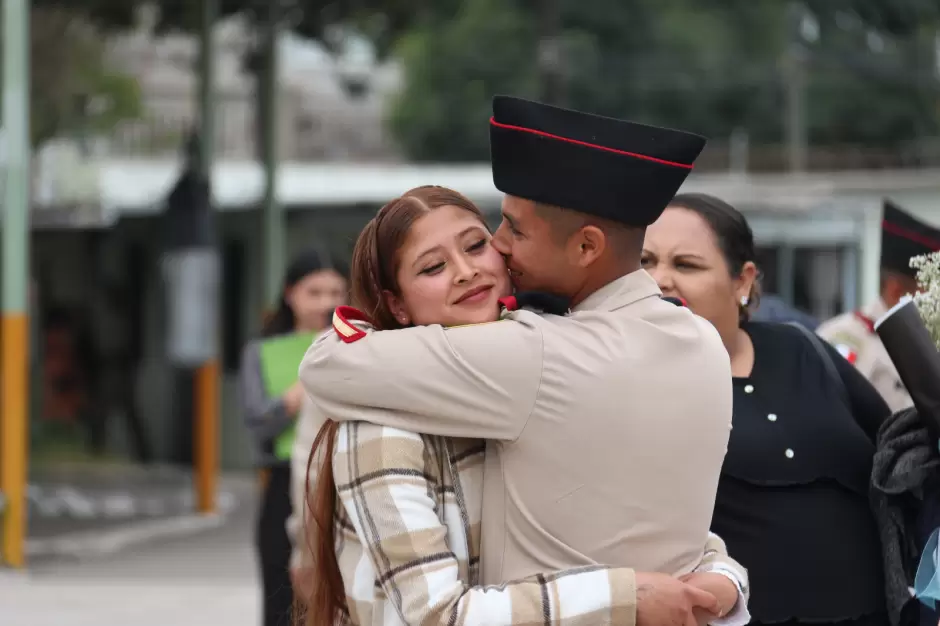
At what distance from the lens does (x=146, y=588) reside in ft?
31.4

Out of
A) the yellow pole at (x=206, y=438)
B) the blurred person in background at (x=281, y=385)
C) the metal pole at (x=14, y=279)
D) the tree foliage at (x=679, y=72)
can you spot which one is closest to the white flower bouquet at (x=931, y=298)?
the blurred person in background at (x=281, y=385)

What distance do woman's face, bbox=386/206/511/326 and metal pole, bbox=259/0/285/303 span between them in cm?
1072

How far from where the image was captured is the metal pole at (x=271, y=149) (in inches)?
521

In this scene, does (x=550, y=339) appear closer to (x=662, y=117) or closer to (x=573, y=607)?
(x=573, y=607)

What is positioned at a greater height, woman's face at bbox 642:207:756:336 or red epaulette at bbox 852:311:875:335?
woman's face at bbox 642:207:756:336

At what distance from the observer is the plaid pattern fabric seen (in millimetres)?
2225

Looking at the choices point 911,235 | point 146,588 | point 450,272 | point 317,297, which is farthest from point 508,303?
point 146,588

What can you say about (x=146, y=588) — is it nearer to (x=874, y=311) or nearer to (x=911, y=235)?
(x=874, y=311)

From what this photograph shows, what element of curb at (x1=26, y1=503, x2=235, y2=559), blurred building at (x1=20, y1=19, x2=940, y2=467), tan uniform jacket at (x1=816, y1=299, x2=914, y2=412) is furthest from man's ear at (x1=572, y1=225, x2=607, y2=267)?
blurred building at (x1=20, y1=19, x2=940, y2=467)

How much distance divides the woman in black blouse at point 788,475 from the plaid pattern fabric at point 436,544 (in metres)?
1.08

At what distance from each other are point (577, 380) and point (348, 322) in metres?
0.39

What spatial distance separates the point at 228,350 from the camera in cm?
1709

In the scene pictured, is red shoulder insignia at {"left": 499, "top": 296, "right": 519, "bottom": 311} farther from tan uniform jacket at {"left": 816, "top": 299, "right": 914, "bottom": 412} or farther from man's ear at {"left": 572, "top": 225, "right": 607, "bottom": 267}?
tan uniform jacket at {"left": 816, "top": 299, "right": 914, "bottom": 412}

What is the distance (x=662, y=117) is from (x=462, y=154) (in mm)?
6408
